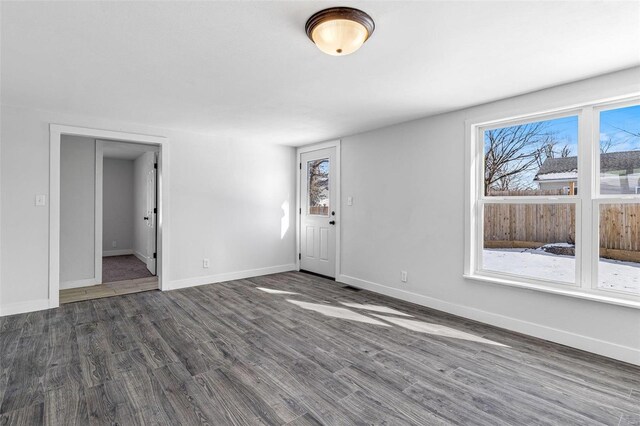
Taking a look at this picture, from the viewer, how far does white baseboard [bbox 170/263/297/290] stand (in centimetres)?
465

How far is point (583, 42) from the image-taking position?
2.09m

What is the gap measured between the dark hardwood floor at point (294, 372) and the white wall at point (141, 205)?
124 inches

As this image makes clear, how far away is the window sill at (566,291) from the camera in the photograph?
2.53m

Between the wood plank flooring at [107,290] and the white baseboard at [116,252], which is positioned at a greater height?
the white baseboard at [116,252]

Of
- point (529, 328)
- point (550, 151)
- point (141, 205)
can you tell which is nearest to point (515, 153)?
point (550, 151)

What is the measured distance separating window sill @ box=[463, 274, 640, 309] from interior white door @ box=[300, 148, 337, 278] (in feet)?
7.78

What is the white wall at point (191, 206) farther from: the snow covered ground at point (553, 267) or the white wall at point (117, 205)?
the white wall at point (117, 205)

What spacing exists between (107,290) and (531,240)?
214 inches

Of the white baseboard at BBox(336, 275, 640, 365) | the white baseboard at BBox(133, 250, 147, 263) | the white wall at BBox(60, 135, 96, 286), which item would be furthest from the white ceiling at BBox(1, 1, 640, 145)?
the white baseboard at BBox(133, 250, 147, 263)

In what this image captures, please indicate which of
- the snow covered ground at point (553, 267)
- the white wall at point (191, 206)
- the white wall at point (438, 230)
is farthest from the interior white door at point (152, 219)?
the snow covered ground at point (553, 267)

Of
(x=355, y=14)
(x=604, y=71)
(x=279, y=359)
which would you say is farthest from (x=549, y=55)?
(x=279, y=359)

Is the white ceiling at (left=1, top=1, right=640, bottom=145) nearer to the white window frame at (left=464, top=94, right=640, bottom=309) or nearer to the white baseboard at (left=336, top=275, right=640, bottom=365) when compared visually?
the white window frame at (left=464, top=94, right=640, bottom=309)

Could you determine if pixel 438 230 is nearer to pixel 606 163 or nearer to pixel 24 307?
pixel 606 163

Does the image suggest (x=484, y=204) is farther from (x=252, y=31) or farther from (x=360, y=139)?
(x=252, y=31)
